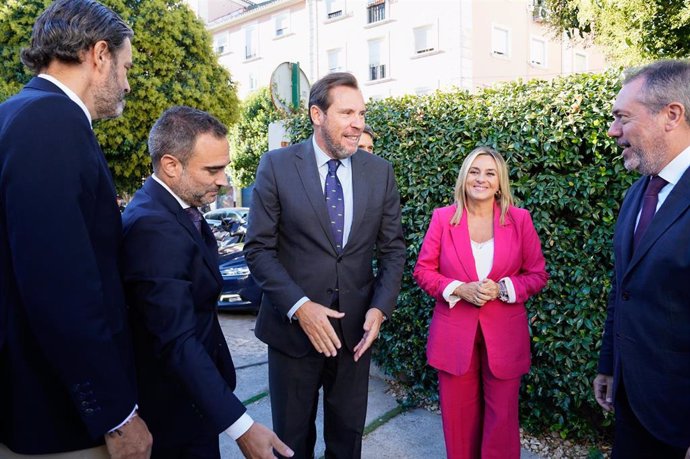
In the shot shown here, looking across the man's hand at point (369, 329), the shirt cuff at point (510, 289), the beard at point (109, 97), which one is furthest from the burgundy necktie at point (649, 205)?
the beard at point (109, 97)

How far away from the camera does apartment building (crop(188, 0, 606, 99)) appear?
21.4m

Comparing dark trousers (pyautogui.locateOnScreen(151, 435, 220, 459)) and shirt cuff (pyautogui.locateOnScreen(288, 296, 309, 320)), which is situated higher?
shirt cuff (pyautogui.locateOnScreen(288, 296, 309, 320))

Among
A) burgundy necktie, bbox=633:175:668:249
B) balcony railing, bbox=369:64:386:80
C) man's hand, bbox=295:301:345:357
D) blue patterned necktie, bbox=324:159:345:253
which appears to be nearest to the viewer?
burgundy necktie, bbox=633:175:668:249

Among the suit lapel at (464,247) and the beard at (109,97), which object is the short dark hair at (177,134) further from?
the suit lapel at (464,247)

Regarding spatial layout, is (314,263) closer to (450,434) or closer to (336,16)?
(450,434)

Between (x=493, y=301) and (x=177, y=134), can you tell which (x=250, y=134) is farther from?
(x=177, y=134)

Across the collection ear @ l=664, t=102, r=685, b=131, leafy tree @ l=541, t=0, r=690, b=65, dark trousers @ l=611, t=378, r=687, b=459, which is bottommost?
dark trousers @ l=611, t=378, r=687, b=459

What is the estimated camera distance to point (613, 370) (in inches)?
95.7

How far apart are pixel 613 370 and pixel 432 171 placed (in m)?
2.16

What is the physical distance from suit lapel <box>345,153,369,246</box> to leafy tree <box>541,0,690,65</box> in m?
6.21

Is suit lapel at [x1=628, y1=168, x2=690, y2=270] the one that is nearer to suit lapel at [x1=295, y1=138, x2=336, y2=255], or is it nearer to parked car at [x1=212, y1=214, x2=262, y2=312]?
suit lapel at [x1=295, y1=138, x2=336, y2=255]

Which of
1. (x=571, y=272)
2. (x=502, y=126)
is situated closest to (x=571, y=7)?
(x=502, y=126)

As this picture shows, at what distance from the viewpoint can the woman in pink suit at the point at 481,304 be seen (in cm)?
298

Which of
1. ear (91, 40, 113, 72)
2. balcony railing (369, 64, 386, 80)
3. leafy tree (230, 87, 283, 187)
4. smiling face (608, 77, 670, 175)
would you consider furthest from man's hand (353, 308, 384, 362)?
balcony railing (369, 64, 386, 80)
